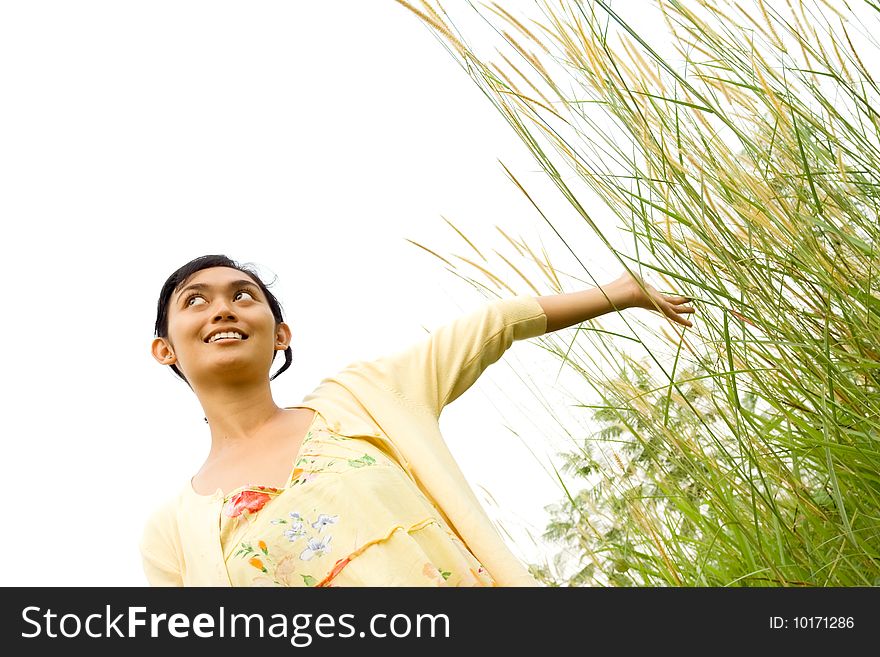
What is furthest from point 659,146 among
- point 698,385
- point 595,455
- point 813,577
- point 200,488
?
point 200,488

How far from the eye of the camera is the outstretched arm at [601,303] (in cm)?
115

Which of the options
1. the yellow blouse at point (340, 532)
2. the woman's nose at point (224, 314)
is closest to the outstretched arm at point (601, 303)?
the yellow blouse at point (340, 532)

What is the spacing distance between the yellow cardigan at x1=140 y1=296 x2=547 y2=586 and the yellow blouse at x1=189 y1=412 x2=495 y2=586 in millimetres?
21

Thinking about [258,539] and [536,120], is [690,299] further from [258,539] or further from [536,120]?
[258,539]

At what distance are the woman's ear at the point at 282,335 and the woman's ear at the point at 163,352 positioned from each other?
0.50 ft

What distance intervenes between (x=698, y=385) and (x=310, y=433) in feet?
1.65

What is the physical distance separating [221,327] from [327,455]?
238mm

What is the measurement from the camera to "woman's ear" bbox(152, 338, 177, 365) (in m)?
1.40

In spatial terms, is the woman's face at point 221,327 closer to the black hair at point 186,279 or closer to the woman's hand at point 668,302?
the black hair at point 186,279

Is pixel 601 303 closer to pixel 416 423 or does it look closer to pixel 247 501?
pixel 416 423

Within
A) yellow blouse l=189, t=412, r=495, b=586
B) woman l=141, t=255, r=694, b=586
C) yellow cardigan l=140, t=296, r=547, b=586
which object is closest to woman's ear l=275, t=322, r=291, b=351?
woman l=141, t=255, r=694, b=586

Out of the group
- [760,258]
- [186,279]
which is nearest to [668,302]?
[760,258]

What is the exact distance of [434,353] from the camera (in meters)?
1.33

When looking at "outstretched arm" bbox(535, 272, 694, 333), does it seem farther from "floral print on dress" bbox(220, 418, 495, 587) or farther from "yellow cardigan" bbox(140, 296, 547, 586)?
"floral print on dress" bbox(220, 418, 495, 587)
